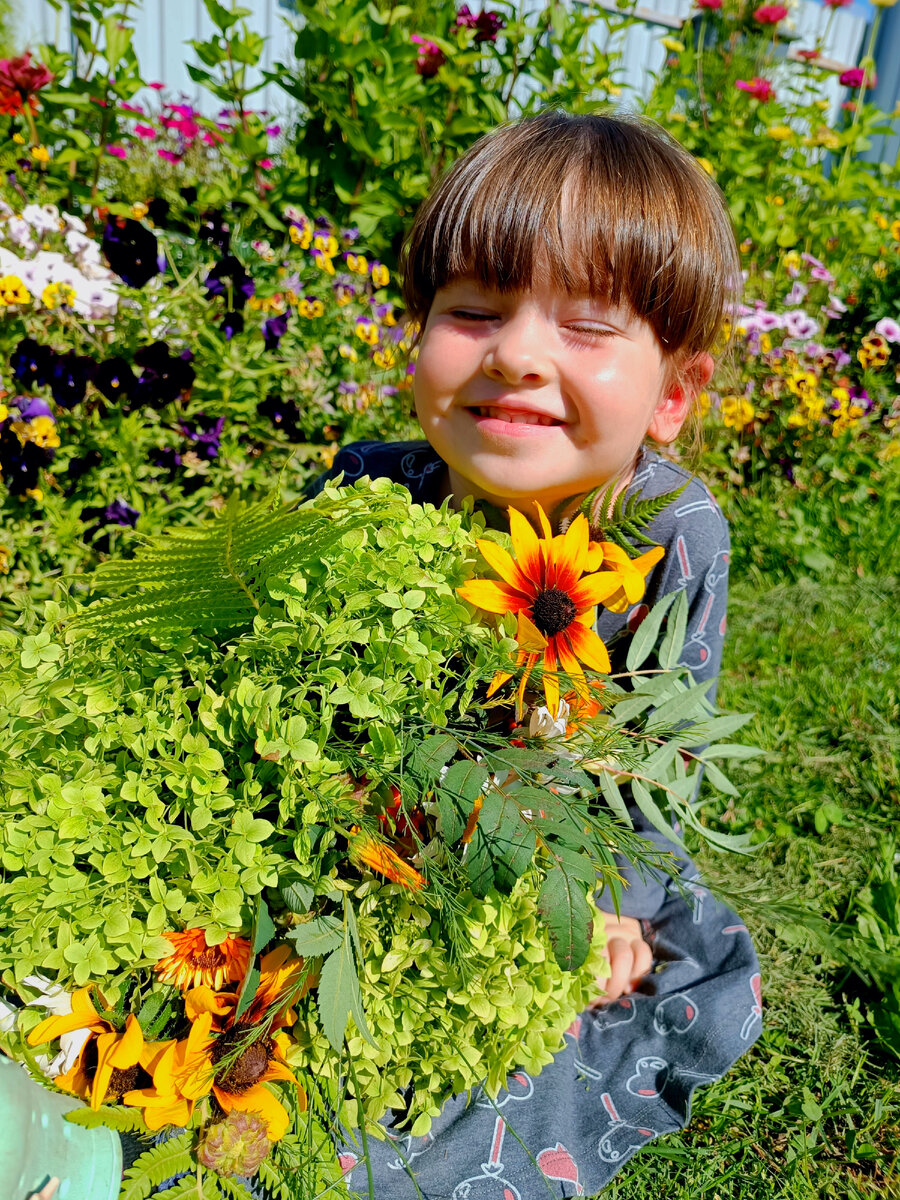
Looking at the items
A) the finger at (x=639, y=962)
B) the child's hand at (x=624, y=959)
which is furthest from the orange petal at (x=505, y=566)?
the finger at (x=639, y=962)

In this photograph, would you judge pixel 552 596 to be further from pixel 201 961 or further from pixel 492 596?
pixel 201 961

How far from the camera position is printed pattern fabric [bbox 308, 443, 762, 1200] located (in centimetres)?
132

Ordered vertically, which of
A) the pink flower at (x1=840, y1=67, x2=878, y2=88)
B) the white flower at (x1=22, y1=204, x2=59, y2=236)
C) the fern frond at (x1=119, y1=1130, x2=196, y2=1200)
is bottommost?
the fern frond at (x1=119, y1=1130, x2=196, y2=1200)

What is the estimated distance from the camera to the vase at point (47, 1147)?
823mm

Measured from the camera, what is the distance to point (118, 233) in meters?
2.16

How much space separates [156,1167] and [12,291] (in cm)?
180

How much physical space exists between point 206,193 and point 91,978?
114 inches

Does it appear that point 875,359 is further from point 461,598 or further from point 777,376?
point 461,598

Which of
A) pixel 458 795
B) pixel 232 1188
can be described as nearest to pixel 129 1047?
pixel 232 1188

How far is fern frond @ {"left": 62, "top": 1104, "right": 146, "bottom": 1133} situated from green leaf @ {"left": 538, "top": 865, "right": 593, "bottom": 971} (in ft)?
1.59

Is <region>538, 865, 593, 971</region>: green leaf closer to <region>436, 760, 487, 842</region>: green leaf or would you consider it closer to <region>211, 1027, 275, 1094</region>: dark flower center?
<region>436, 760, 487, 842</region>: green leaf

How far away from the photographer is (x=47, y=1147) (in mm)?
876

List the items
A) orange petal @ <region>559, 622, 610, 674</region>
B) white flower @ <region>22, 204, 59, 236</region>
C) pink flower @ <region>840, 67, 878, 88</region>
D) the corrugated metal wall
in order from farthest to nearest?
the corrugated metal wall < pink flower @ <region>840, 67, 878, 88</region> < white flower @ <region>22, 204, 59, 236</region> < orange petal @ <region>559, 622, 610, 674</region>

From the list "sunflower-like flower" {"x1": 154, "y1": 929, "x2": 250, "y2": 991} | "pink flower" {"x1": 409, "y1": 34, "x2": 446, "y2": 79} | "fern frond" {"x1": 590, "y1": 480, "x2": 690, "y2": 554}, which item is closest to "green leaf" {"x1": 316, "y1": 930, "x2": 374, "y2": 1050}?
"sunflower-like flower" {"x1": 154, "y1": 929, "x2": 250, "y2": 991}
